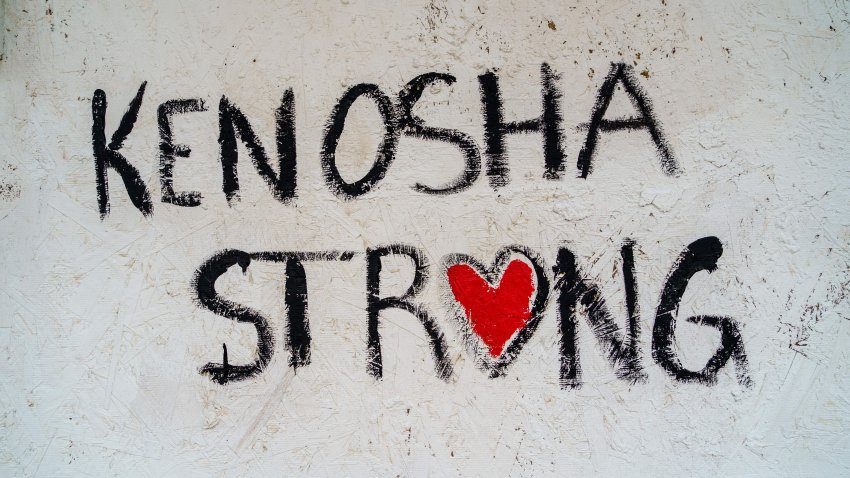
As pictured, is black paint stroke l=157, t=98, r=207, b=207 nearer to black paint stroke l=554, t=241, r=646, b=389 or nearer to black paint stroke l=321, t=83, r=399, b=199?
black paint stroke l=321, t=83, r=399, b=199

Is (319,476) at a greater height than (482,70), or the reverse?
(482,70)

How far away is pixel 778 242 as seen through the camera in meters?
1.71

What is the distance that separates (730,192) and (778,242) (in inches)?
8.6

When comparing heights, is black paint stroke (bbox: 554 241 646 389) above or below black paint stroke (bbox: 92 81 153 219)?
below

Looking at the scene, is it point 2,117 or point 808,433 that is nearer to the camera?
point 808,433

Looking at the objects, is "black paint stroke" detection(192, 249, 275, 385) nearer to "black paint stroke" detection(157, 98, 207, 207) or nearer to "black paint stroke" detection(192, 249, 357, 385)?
"black paint stroke" detection(192, 249, 357, 385)

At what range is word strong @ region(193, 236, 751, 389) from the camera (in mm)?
1713

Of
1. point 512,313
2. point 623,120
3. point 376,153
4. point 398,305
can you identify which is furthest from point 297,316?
point 623,120

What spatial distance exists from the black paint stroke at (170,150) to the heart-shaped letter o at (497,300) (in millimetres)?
894

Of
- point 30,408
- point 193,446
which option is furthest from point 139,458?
point 30,408

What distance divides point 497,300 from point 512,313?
6cm

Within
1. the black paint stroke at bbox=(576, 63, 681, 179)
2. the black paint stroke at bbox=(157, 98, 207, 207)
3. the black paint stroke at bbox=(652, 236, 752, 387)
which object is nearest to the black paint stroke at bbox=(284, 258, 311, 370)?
the black paint stroke at bbox=(157, 98, 207, 207)

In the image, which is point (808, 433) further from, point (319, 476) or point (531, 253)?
point (319, 476)

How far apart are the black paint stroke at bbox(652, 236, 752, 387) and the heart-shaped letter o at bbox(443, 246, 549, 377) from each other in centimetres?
39
